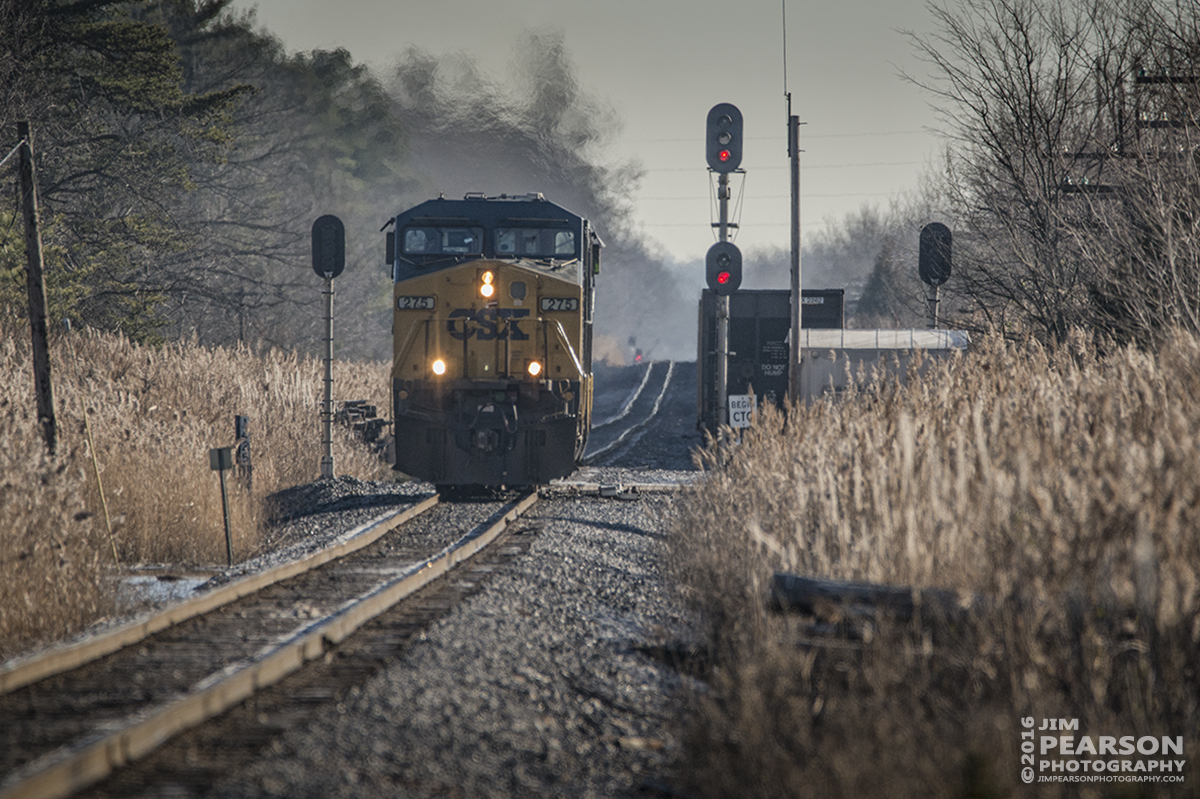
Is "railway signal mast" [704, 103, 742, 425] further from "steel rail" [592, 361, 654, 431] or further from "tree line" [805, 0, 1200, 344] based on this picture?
"steel rail" [592, 361, 654, 431]

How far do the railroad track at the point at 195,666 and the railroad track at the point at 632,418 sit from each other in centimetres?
1311

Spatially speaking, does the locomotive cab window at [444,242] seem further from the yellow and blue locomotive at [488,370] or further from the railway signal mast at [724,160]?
the railway signal mast at [724,160]

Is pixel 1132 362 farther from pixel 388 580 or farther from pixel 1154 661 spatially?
pixel 388 580

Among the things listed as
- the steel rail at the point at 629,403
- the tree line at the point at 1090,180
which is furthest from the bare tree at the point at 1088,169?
the steel rail at the point at 629,403

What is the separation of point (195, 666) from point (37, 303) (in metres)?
5.75

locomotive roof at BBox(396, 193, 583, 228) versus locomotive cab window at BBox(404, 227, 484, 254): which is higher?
locomotive roof at BBox(396, 193, 583, 228)

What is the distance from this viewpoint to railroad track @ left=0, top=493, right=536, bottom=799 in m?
4.19

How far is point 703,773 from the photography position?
4188 millimetres

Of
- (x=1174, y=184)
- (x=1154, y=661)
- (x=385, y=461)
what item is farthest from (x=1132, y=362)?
(x=385, y=461)

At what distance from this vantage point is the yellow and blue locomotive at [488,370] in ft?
43.1

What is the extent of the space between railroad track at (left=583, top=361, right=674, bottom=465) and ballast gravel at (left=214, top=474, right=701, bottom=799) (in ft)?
43.9

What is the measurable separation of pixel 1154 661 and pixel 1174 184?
8.57 meters

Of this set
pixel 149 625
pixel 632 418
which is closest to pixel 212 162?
pixel 632 418

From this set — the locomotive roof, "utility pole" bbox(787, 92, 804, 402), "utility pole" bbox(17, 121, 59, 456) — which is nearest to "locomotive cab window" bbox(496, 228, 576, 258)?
the locomotive roof
